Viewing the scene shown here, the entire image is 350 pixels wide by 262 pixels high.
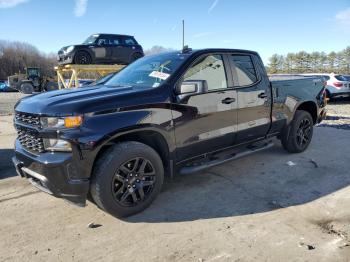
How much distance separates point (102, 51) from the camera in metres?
15.1

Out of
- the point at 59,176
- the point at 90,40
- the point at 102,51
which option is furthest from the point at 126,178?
the point at 90,40

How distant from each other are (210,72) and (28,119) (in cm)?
235

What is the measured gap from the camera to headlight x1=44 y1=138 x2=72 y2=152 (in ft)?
10.8

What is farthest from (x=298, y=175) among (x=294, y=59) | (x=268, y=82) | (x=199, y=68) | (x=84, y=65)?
(x=294, y=59)

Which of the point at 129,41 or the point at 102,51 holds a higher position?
the point at 129,41

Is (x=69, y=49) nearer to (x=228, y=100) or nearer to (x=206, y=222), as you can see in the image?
(x=228, y=100)

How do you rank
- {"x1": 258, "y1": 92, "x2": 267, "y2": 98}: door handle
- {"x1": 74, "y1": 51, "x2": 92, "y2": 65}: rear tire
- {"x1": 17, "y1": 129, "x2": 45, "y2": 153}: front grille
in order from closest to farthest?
1. {"x1": 17, "y1": 129, "x2": 45, "y2": 153}: front grille
2. {"x1": 258, "y1": 92, "x2": 267, "y2": 98}: door handle
3. {"x1": 74, "y1": 51, "x2": 92, "y2": 65}: rear tire

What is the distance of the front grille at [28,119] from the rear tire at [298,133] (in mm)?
4084

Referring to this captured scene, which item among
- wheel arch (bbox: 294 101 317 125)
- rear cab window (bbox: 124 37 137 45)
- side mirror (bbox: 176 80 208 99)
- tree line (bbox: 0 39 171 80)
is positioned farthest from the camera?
tree line (bbox: 0 39 171 80)

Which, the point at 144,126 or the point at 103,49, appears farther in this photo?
the point at 103,49

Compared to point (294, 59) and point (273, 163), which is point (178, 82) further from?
point (294, 59)

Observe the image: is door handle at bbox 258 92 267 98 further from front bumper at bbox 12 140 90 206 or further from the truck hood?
front bumper at bbox 12 140 90 206

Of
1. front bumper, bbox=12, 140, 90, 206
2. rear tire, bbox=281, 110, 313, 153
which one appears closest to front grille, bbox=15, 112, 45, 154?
front bumper, bbox=12, 140, 90, 206

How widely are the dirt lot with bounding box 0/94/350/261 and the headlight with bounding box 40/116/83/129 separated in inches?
43.0
